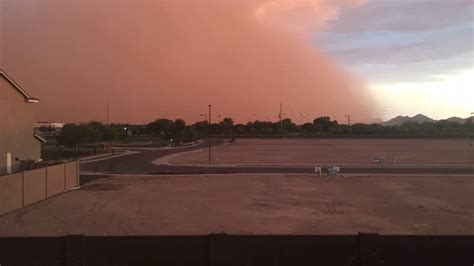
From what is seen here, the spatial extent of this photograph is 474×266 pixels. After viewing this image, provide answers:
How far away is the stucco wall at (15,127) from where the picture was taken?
130 feet

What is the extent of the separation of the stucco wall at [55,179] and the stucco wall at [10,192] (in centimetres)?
513

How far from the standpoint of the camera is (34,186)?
30.8 m

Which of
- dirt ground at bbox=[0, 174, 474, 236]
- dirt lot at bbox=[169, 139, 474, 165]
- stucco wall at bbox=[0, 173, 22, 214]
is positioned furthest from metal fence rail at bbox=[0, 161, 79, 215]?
dirt lot at bbox=[169, 139, 474, 165]

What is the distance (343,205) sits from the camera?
28984 mm

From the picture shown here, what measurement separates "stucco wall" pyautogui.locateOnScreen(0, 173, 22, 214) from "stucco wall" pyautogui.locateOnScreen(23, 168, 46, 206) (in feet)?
2.91

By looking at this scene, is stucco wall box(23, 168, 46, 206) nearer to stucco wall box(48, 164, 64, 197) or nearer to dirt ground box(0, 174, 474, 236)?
dirt ground box(0, 174, 474, 236)

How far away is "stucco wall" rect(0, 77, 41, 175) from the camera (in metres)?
39.8

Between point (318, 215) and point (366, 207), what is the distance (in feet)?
13.9

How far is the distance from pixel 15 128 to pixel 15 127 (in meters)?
0.11

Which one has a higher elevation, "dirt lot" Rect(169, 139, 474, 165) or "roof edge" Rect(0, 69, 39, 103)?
"roof edge" Rect(0, 69, 39, 103)
